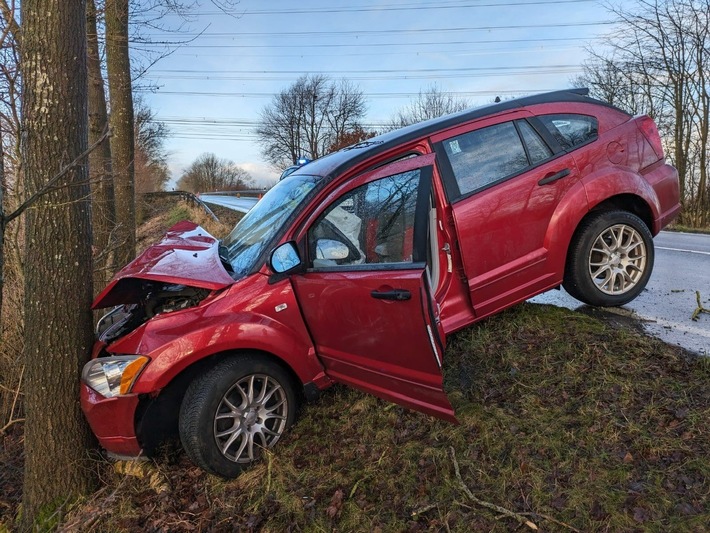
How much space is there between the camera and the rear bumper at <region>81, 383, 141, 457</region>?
2916 millimetres

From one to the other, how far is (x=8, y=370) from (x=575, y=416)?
5247 mm

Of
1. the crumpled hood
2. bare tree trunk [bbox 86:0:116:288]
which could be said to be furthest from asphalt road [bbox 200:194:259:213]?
the crumpled hood

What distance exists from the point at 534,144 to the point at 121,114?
6310mm

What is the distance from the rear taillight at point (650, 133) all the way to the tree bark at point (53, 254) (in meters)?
4.45

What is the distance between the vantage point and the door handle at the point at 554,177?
147 inches

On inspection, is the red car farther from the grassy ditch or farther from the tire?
the grassy ditch

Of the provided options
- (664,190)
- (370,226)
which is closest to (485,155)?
(370,226)

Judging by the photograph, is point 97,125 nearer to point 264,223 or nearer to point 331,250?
point 264,223

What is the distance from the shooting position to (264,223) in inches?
145

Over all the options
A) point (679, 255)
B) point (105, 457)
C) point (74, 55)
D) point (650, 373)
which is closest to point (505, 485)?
point (650, 373)

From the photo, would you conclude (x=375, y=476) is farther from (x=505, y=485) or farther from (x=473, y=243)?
(x=473, y=243)

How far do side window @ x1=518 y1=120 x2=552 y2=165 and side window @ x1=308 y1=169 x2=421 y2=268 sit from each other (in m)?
1.52

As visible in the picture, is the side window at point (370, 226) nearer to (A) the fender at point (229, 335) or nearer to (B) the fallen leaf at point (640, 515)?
(A) the fender at point (229, 335)

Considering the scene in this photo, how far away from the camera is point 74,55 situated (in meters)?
3.20
